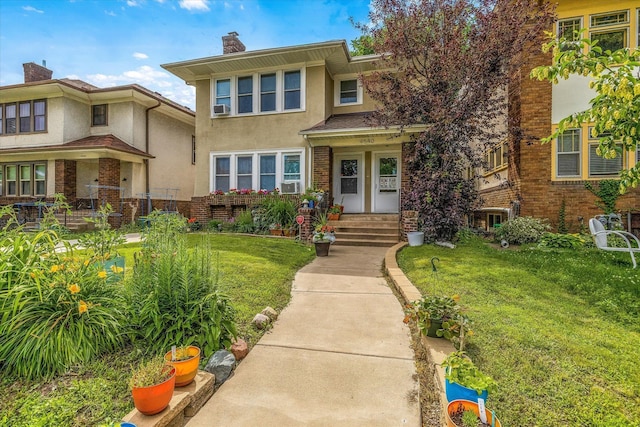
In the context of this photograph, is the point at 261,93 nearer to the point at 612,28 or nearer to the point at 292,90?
the point at 292,90

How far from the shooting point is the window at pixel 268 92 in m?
12.0

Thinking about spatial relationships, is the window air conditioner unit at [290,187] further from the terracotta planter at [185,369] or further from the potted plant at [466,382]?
the potted plant at [466,382]

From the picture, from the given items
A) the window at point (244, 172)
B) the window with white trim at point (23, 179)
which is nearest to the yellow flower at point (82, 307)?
the window at point (244, 172)

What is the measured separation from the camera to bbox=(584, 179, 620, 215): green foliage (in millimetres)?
8547

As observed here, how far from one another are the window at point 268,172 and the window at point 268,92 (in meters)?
1.92

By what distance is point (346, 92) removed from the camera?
41.0ft

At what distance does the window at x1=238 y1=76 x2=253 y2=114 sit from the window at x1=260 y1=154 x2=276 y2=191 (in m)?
2.05

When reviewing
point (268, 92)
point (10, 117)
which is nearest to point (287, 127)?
point (268, 92)

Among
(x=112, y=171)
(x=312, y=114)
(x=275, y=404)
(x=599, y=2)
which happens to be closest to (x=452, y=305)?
(x=275, y=404)

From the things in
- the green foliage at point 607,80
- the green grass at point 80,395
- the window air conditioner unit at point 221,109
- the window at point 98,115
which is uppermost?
the window at point 98,115

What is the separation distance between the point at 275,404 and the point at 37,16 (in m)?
11.1

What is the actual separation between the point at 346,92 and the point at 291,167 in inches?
151

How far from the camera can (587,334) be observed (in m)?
3.05

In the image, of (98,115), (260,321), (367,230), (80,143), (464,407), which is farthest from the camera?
(98,115)
